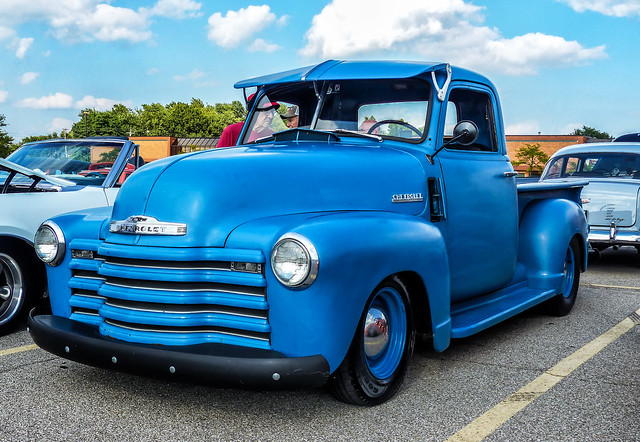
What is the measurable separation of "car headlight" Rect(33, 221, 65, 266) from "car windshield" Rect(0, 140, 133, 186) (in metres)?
2.87

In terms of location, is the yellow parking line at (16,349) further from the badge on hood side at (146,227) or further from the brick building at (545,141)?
the brick building at (545,141)

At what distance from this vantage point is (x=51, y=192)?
18.8ft

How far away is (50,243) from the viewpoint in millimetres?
4012

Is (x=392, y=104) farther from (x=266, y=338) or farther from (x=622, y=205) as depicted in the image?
(x=622, y=205)

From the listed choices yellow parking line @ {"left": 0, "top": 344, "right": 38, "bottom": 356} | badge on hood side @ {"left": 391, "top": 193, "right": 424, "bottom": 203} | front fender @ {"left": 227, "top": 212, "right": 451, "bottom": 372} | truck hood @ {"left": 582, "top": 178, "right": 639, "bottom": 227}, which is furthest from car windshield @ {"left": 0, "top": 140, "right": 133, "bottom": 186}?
truck hood @ {"left": 582, "top": 178, "right": 639, "bottom": 227}

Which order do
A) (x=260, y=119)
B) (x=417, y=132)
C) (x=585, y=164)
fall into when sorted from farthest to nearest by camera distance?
(x=585, y=164) < (x=260, y=119) < (x=417, y=132)

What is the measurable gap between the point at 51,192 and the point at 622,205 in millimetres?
7313

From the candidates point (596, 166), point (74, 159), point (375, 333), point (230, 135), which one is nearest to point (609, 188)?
point (596, 166)

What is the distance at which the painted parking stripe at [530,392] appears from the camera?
3387mm

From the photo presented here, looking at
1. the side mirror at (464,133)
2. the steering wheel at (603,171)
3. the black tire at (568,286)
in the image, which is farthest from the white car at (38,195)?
the steering wheel at (603,171)

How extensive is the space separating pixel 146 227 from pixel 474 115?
111 inches

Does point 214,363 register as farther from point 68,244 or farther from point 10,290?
point 10,290

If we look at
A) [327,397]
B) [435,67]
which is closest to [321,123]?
[435,67]

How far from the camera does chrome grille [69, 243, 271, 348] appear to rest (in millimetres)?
3254
